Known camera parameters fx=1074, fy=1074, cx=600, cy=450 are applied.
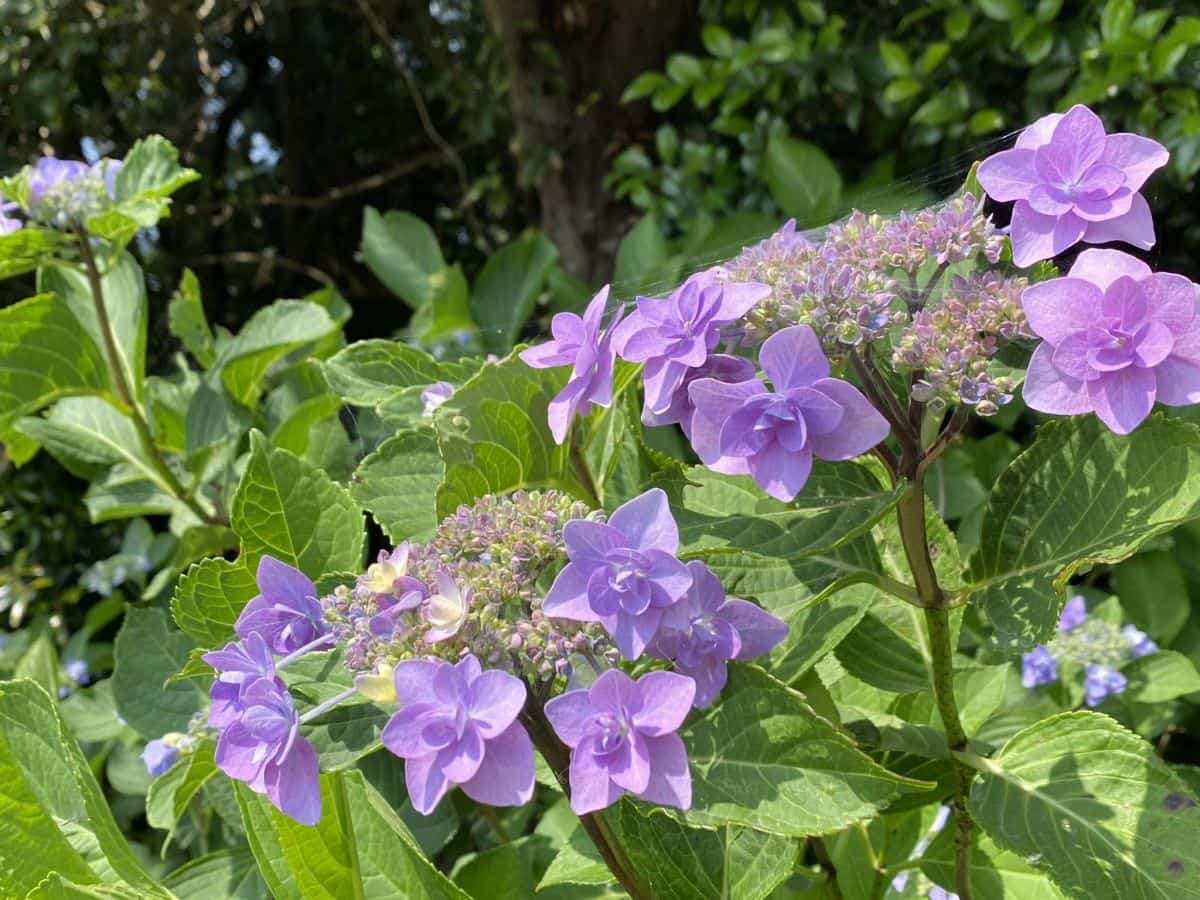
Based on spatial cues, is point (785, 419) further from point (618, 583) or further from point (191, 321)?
point (191, 321)

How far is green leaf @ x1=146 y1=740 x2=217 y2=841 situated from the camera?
0.87 metres

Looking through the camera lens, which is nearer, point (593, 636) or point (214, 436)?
point (593, 636)

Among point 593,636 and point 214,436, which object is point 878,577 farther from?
point 214,436

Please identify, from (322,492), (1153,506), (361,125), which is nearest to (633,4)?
(361,125)

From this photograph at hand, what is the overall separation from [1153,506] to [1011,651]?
12cm

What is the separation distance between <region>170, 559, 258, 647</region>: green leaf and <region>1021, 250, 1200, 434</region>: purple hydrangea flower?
1.95 ft

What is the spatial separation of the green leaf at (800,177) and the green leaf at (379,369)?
1.13 meters

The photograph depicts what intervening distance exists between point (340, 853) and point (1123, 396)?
544mm

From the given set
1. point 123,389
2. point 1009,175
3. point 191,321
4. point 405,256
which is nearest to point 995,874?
point 1009,175

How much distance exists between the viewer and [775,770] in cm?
60

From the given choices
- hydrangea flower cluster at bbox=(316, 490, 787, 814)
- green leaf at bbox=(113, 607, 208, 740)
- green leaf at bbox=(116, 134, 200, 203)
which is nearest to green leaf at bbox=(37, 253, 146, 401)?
green leaf at bbox=(116, 134, 200, 203)

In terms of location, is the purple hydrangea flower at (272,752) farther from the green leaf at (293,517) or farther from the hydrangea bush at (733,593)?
the green leaf at (293,517)

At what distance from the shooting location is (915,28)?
2.41 metres

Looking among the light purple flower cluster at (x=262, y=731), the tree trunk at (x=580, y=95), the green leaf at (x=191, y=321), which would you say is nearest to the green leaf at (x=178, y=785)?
the light purple flower cluster at (x=262, y=731)
